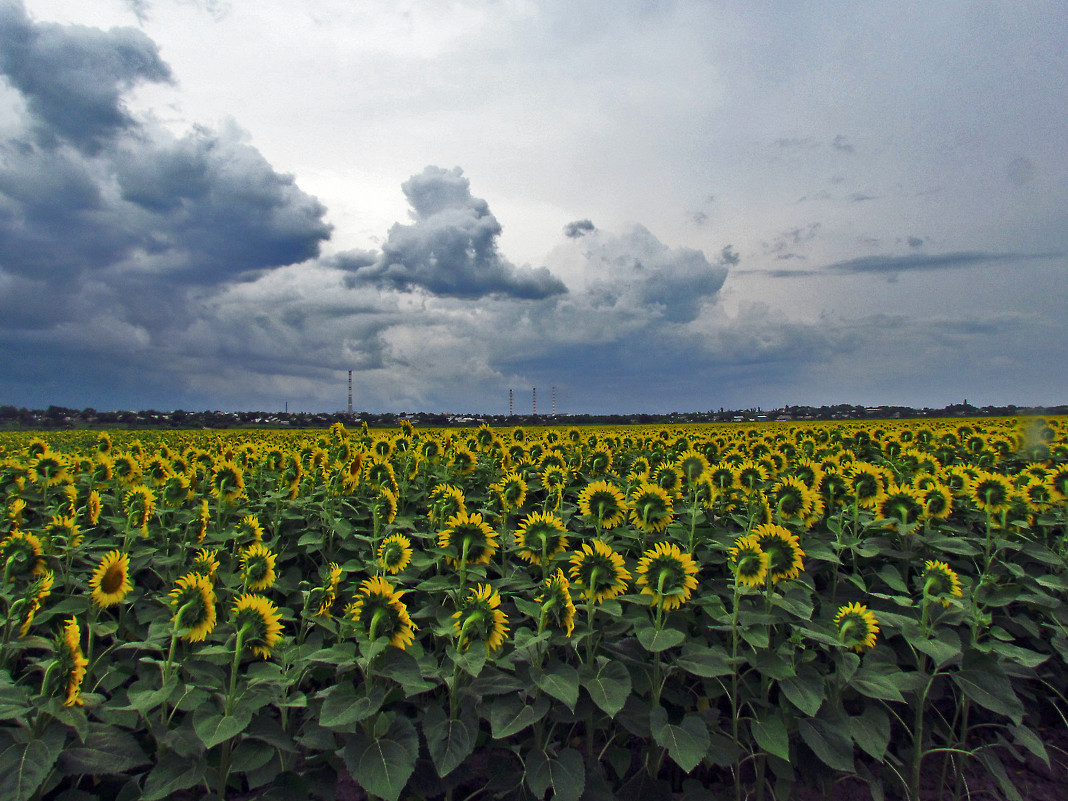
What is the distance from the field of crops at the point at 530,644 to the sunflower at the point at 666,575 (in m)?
0.01

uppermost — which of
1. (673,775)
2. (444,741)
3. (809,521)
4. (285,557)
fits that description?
(809,521)

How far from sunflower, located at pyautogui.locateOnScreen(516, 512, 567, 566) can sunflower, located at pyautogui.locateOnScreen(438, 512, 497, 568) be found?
0.75 ft

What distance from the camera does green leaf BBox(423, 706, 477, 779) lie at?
116 inches

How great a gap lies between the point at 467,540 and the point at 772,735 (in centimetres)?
212

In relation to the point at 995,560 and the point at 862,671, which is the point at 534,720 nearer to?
the point at 862,671

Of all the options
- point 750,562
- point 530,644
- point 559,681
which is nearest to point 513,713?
point 559,681

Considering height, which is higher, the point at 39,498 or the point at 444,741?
the point at 39,498

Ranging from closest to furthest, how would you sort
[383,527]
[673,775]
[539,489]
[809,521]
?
[673,775] → [809,521] → [383,527] → [539,489]

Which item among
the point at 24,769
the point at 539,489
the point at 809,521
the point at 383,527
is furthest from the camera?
the point at 539,489

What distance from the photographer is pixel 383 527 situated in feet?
17.2

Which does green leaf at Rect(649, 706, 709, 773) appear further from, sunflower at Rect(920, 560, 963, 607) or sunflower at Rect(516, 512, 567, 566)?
sunflower at Rect(920, 560, 963, 607)

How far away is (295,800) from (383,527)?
2.36m

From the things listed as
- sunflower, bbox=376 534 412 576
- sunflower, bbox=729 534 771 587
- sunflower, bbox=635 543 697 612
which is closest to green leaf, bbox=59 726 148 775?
sunflower, bbox=376 534 412 576

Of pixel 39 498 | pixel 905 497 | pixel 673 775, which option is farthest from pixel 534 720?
pixel 39 498
